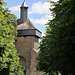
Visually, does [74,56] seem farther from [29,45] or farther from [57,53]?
[29,45]

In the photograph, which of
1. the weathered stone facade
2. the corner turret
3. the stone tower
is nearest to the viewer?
the weathered stone facade

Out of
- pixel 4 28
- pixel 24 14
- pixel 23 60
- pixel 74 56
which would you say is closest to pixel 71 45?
pixel 74 56

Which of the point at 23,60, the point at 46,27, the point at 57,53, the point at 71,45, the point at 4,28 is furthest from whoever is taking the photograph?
the point at 23,60

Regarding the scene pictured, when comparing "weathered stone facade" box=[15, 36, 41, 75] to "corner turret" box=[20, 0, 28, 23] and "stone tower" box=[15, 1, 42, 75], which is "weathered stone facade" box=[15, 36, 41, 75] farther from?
"corner turret" box=[20, 0, 28, 23]

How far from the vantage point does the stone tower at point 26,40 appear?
4312cm

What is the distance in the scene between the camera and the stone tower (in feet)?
141

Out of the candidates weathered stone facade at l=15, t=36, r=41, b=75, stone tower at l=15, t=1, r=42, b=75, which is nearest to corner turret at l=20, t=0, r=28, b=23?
stone tower at l=15, t=1, r=42, b=75

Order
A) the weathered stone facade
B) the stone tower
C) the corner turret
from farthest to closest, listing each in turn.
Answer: the corner turret < the stone tower < the weathered stone facade

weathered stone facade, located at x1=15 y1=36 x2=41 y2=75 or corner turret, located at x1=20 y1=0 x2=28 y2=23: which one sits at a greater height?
corner turret, located at x1=20 y1=0 x2=28 y2=23

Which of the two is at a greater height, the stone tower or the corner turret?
the corner turret

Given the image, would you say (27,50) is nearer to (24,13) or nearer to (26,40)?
(26,40)

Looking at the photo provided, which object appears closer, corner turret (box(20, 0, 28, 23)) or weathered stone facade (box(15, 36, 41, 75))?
weathered stone facade (box(15, 36, 41, 75))

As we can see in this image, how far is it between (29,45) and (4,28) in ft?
74.8

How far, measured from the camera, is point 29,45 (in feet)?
146
